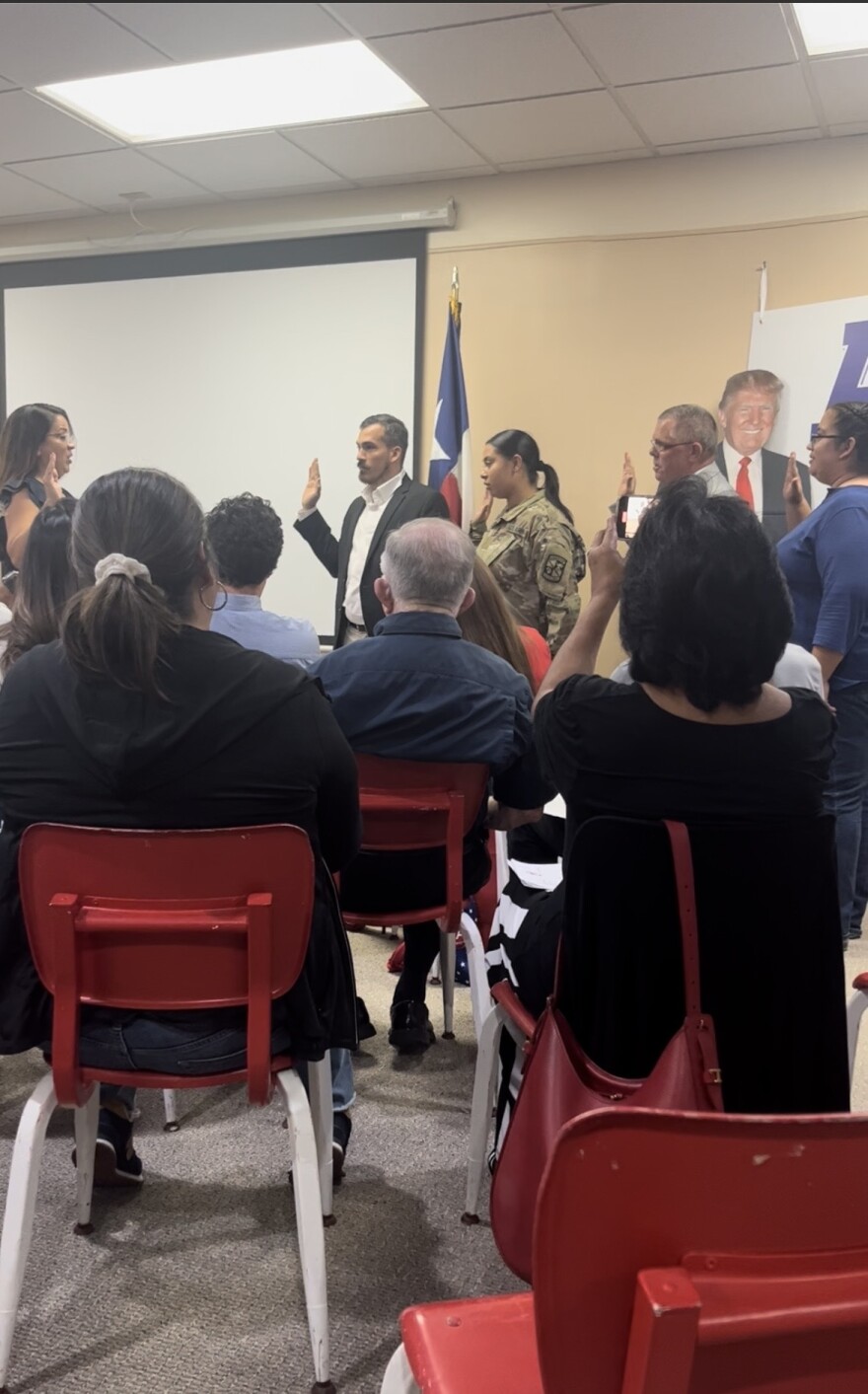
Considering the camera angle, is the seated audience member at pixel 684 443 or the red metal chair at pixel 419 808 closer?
the red metal chair at pixel 419 808

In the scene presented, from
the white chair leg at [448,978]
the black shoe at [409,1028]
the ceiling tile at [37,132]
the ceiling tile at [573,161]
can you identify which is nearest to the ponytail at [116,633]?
the white chair leg at [448,978]

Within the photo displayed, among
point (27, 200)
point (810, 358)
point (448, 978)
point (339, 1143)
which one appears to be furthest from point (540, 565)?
point (27, 200)

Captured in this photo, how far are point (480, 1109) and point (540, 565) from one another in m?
2.53

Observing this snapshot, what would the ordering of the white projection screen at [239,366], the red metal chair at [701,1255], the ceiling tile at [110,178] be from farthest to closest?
1. the white projection screen at [239,366]
2. the ceiling tile at [110,178]
3. the red metal chair at [701,1255]

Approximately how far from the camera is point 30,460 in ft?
10.2

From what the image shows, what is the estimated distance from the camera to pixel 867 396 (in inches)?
156

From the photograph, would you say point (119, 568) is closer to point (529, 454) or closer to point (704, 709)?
point (704, 709)

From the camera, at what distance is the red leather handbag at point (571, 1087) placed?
1126mm

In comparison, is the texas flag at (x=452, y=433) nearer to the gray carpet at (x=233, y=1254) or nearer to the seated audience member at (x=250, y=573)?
the seated audience member at (x=250, y=573)

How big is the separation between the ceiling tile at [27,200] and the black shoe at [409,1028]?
4.22m

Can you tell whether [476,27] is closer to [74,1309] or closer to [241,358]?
[241,358]

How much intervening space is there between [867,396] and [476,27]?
1.97 metres

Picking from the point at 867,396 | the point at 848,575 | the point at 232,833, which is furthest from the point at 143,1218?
the point at 867,396

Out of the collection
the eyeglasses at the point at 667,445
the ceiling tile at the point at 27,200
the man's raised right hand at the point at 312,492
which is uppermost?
the ceiling tile at the point at 27,200
